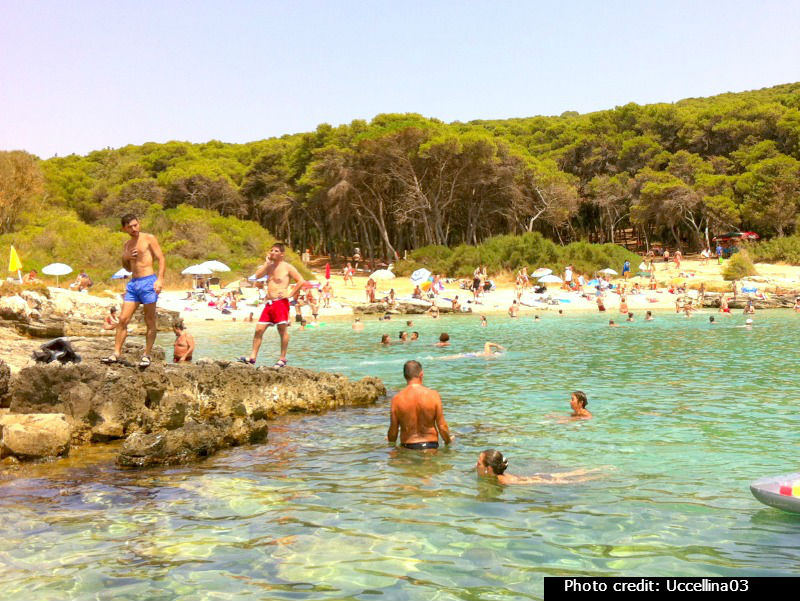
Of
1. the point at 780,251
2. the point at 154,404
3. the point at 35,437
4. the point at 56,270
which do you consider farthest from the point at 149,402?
the point at 780,251

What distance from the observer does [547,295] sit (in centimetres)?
3769

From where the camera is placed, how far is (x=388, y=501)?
673 cm

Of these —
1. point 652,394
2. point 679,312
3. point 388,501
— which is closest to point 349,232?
point 679,312

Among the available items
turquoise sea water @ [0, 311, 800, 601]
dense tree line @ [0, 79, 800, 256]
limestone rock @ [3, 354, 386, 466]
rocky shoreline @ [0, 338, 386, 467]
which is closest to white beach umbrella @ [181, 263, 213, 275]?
dense tree line @ [0, 79, 800, 256]

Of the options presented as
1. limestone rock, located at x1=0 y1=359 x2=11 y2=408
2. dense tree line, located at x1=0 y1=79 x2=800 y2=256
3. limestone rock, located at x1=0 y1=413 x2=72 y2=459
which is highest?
dense tree line, located at x1=0 y1=79 x2=800 y2=256

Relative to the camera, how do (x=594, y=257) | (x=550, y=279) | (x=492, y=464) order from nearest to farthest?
(x=492, y=464) < (x=550, y=279) < (x=594, y=257)

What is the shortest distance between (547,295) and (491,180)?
14.7 metres

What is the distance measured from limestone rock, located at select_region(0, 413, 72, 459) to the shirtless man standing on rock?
371cm

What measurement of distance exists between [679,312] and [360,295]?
16.5 metres

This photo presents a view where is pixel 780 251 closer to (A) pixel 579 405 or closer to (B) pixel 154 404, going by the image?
(A) pixel 579 405

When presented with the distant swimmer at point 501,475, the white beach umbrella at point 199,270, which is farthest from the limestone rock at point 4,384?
the white beach umbrella at point 199,270

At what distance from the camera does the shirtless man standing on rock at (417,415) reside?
827 cm

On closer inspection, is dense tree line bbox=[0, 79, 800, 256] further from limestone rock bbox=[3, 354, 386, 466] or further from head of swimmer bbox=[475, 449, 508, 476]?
head of swimmer bbox=[475, 449, 508, 476]

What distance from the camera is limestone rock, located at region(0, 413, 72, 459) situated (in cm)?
820
